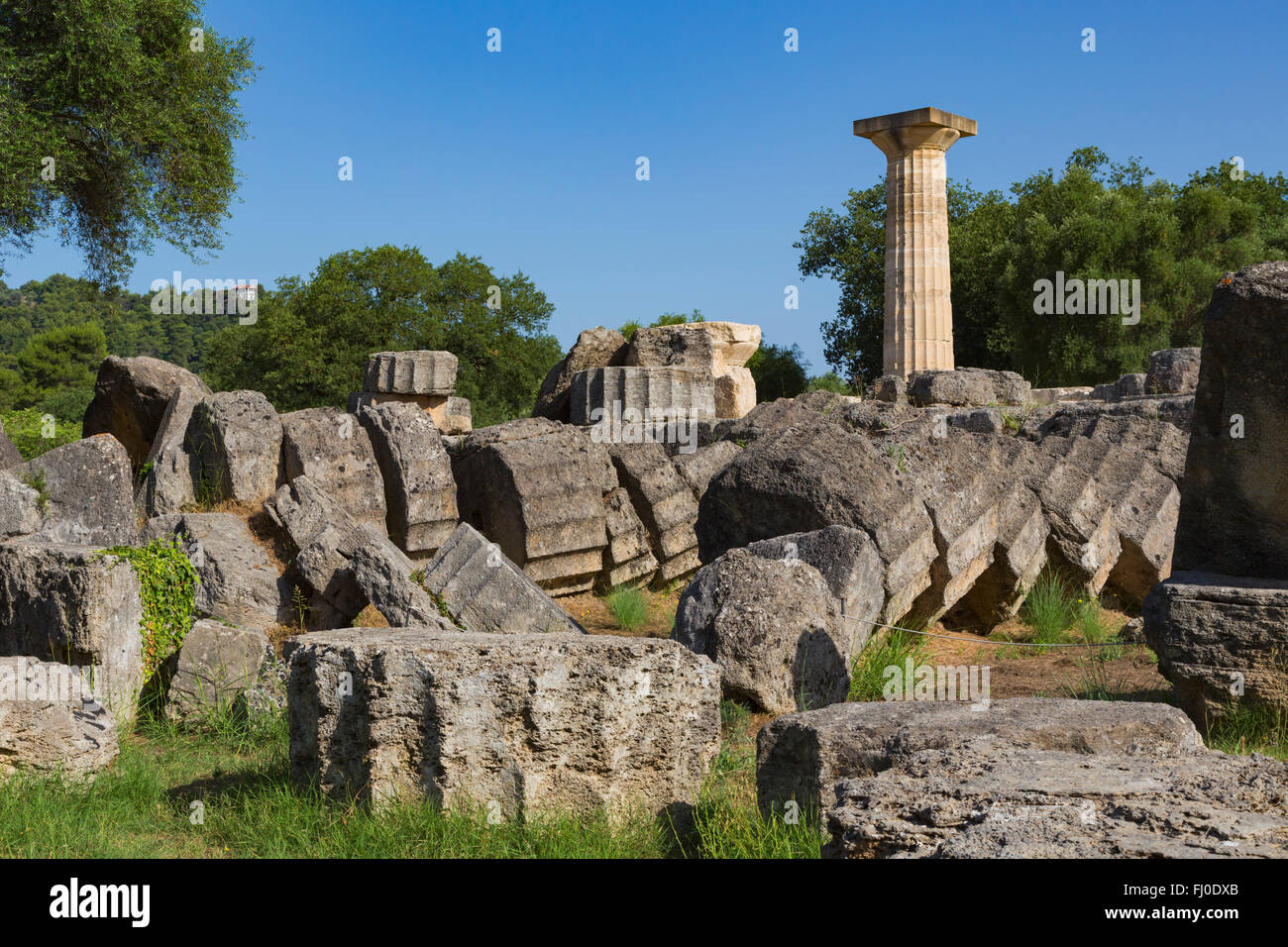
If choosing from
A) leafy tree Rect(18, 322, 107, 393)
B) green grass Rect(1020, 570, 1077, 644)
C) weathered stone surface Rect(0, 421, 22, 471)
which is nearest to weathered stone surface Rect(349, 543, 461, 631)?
weathered stone surface Rect(0, 421, 22, 471)

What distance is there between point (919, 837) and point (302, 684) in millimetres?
2403

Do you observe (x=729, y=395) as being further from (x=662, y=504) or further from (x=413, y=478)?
(x=413, y=478)

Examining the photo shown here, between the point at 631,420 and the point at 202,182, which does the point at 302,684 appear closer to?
the point at 631,420

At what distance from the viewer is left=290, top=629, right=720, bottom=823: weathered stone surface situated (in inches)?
159

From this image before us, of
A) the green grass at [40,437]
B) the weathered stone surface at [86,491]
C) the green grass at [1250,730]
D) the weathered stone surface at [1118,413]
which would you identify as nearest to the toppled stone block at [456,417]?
the green grass at [40,437]

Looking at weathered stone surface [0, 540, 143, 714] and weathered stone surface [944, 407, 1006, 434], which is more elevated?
weathered stone surface [944, 407, 1006, 434]

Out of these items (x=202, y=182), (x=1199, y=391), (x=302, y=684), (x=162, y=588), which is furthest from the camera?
(x=202, y=182)

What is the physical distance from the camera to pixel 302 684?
4.29 m

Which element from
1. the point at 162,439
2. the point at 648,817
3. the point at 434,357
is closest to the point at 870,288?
the point at 434,357

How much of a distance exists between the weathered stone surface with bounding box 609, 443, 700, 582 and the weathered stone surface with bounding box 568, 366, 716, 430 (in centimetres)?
146

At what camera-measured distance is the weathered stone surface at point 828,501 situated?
7.14 metres

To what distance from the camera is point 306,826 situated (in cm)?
407

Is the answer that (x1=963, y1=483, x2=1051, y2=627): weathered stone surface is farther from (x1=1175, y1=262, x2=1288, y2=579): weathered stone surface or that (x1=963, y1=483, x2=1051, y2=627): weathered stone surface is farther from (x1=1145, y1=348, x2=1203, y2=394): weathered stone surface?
(x1=1145, y1=348, x2=1203, y2=394): weathered stone surface

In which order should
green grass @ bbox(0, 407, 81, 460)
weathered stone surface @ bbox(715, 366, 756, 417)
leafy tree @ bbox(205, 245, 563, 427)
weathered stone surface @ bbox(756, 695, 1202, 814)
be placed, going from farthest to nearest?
leafy tree @ bbox(205, 245, 563, 427) → weathered stone surface @ bbox(715, 366, 756, 417) → green grass @ bbox(0, 407, 81, 460) → weathered stone surface @ bbox(756, 695, 1202, 814)
